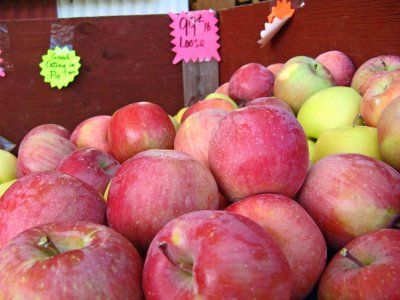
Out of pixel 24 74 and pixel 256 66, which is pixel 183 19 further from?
pixel 24 74

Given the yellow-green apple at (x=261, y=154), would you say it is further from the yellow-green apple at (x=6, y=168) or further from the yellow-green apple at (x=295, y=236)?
the yellow-green apple at (x=6, y=168)

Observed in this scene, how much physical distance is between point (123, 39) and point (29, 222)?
1624 mm

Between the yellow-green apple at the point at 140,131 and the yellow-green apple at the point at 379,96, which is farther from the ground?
the yellow-green apple at the point at 379,96

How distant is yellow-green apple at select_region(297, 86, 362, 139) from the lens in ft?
4.20

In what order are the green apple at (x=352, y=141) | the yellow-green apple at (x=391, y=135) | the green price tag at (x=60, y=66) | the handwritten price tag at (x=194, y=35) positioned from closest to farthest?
the yellow-green apple at (x=391, y=135) < the green apple at (x=352, y=141) < the green price tag at (x=60, y=66) < the handwritten price tag at (x=194, y=35)

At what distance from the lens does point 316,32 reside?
1.75 metres

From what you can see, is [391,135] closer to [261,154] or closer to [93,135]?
[261,154]

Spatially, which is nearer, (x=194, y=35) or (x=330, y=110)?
(x=330, y=110)

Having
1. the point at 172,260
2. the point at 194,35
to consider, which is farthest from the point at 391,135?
the point at 194,35

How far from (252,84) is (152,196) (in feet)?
3.53

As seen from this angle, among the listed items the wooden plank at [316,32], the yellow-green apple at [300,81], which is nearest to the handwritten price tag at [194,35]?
the wooden plank at [316,32]

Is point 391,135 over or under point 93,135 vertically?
over

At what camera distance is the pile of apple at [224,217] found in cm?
54

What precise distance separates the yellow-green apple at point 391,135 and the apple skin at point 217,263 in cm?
51
